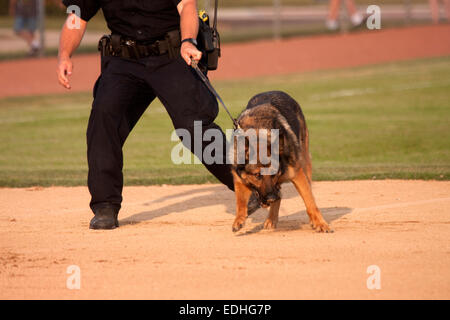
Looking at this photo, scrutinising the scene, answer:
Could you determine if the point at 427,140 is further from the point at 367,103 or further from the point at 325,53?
the point at 325,53

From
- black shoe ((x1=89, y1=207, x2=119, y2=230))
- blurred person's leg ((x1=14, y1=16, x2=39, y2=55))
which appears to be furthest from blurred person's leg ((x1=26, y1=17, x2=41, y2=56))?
black shoe ((x1=89, y1=207, x2=119, y2=230))

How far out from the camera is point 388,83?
802 inches

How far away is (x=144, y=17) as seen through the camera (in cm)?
750

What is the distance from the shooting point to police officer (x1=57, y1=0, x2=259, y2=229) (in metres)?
7.46

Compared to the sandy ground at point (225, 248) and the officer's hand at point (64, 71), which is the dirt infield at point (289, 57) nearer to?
the sandy ground at point (225, 248)

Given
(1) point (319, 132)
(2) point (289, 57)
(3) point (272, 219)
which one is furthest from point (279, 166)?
(2) point (289, 57)

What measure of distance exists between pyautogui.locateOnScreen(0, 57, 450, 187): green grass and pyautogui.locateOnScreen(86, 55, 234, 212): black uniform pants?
9.28 feet

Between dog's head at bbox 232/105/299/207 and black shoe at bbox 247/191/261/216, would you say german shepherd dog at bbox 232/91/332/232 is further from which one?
black shoe at bbox 247/191/261/216

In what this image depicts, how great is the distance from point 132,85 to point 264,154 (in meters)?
1.64

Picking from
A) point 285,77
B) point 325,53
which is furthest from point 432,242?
point 325,53

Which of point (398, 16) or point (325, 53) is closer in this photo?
point (325, 53)

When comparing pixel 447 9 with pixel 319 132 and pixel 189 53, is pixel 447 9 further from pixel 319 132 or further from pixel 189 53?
pixel 189 53

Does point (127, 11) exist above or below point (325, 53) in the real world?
above
